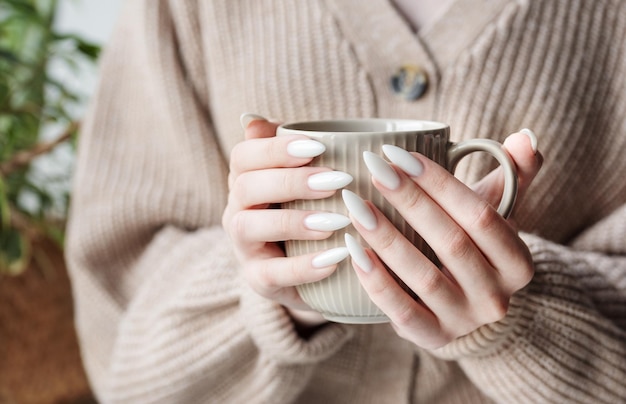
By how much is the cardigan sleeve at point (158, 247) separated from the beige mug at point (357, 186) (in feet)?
0.45

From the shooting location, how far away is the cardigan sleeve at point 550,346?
0.48 m

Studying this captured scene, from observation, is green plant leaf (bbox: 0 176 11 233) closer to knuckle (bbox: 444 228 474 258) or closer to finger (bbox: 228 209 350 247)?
finger (bbox: 228 209 350 247)

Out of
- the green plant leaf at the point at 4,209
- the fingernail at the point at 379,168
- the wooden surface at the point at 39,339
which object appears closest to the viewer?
the fingernail at the point at 379,168

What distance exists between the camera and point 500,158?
1.15ft

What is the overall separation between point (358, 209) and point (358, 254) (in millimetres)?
28

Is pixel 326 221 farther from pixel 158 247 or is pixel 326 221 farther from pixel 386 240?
pixel 158 247

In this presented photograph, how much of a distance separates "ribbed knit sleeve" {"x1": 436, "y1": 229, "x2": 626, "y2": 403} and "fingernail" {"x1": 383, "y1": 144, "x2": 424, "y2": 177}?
181 millimetres

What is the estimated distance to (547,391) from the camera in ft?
1.63

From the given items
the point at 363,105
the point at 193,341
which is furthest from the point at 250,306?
the point at 363,105

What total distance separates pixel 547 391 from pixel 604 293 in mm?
110

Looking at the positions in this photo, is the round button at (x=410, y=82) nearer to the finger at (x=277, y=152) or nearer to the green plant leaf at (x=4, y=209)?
the finger at (x=277, y=152)

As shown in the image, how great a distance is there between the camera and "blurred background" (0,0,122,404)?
2.97 ft

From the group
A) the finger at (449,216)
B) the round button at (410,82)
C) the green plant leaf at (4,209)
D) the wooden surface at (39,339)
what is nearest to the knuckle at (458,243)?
→ the finger at (449,216)

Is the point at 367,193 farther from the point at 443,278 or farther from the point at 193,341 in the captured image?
the point at 193,341
